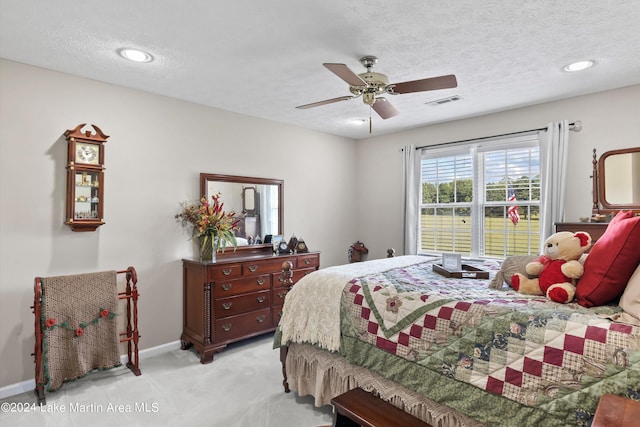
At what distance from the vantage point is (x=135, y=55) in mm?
2637

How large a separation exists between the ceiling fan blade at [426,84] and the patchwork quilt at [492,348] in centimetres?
133

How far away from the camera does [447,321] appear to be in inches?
70.1

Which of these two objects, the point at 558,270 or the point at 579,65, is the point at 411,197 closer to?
the point at 579,65

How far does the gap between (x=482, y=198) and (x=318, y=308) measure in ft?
9.83

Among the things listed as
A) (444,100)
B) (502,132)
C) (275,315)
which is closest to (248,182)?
(275,315)

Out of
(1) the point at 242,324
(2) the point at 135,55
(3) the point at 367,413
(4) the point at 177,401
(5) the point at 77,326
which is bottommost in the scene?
(4) the point at 177,401

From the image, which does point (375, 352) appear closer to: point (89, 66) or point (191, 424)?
point (191, 424)

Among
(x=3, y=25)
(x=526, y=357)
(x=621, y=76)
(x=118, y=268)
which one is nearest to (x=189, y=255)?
(x=118, y=268)

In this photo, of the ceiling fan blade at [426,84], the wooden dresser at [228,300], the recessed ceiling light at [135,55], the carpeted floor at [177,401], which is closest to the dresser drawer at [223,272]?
the wooden dresser at [228,300]

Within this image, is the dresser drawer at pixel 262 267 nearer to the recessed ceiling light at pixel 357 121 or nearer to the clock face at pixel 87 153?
the clock face at pixel 87 153

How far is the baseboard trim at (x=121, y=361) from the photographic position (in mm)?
2695

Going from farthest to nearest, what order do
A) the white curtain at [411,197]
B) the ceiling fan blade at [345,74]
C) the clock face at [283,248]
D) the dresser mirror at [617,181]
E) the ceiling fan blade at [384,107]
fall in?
the white curtain at [411,197], the clock face at [283,248], the dresser mirror at [617,181], the ceiling fan blade at [384,107], the ceiling fan blade at [345,74]

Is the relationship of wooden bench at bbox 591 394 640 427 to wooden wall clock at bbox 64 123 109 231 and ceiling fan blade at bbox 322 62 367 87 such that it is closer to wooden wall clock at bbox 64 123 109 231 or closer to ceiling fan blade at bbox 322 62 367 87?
ceiling fan blade at bbox 322 62 367 87

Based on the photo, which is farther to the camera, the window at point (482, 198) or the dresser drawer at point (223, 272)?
the window at point (482, 198)
